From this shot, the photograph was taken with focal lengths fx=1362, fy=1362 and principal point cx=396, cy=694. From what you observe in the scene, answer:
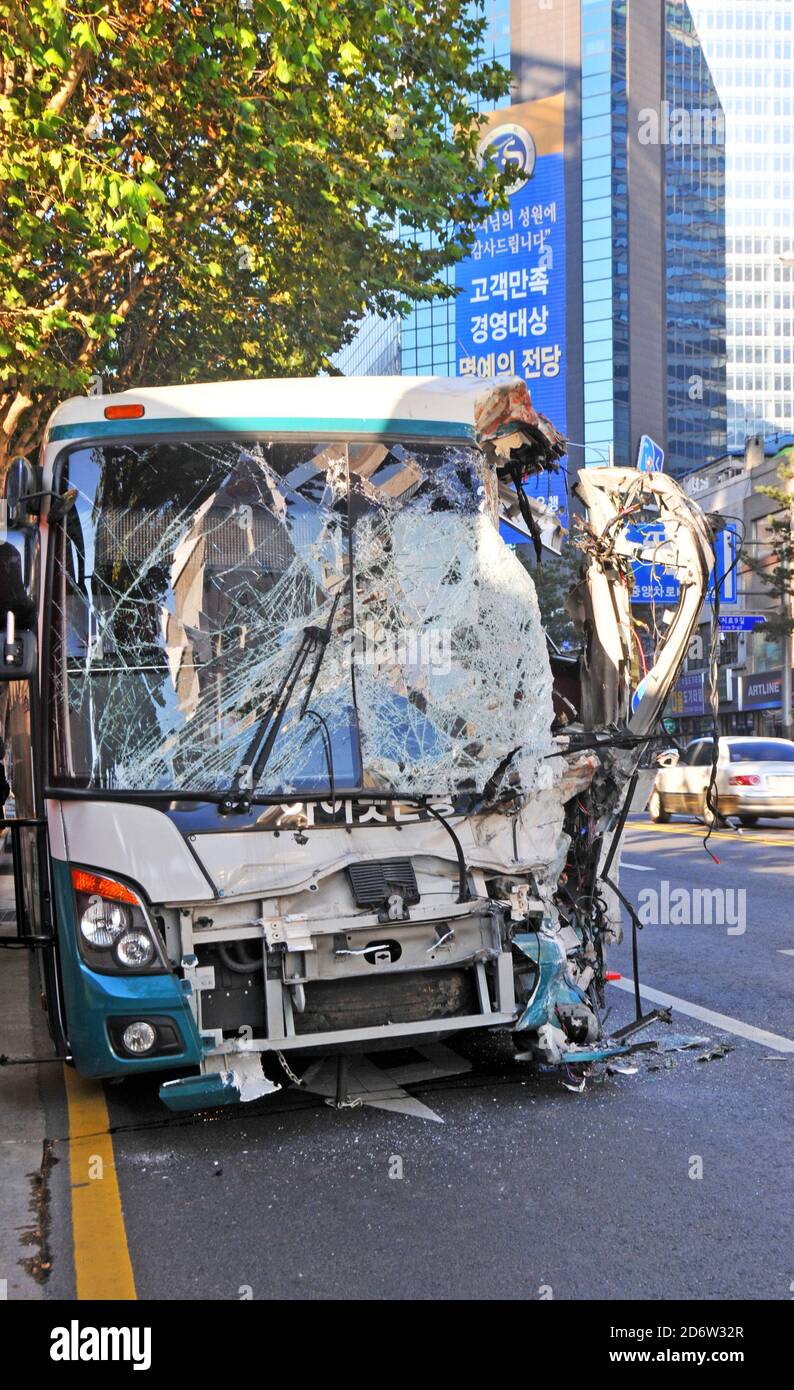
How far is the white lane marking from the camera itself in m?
6.99

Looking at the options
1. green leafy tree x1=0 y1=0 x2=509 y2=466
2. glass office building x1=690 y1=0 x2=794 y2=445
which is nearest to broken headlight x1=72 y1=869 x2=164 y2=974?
green leafy tree x1=0 y1=0 x2=509 y2=466

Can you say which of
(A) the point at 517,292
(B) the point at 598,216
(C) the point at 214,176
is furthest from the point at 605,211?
(C) the point at 214,176

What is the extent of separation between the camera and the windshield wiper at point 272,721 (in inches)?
215

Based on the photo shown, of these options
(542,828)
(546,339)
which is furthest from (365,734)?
(546,339)

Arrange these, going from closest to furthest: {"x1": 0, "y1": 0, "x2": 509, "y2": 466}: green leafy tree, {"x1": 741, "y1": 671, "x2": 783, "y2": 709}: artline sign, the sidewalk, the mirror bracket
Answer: the sidewalk, the mirror bracket, {"x1": 0, "y1": 0, "x2": 509, "y2": 466}: green leafy tree, {"x1": 741, "y1": 671, "x2": 783, "y2": 709}: artline sign

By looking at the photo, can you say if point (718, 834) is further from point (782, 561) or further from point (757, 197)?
point (757, 197)

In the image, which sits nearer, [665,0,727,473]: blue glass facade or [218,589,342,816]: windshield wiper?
[218,589,342,816]: windshield wiper

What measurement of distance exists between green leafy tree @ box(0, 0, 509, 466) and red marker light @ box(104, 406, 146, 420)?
5.41m

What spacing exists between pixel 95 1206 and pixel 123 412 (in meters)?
3.22

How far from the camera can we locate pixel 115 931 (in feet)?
17.6

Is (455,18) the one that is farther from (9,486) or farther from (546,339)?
(546,339)

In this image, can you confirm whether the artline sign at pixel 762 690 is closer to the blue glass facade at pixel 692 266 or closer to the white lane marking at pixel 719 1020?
the blue glass facade at pixel 692 266

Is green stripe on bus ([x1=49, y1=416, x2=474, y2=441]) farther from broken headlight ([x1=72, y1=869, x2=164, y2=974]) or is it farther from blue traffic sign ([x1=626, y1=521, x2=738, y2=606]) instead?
broken headlight ([x1=72, y1=869, x2=164, y2=974])

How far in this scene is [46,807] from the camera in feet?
18.8
